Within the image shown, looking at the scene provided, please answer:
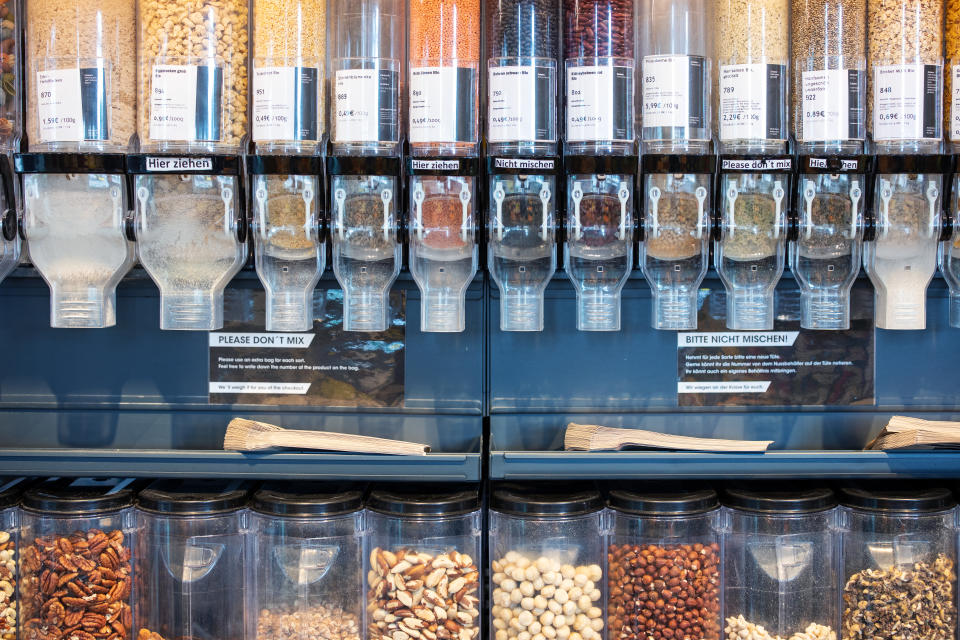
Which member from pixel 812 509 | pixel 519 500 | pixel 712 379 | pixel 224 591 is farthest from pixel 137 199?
pixel 812 509

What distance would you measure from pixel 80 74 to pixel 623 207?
3.19 ft

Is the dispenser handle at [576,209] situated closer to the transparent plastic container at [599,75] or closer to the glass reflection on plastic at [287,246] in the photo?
the transparent plastic container at [599,75]

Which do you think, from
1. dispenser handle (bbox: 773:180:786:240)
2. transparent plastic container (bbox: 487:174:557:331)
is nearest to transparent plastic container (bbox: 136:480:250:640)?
transparent plastic container (bbox: 487:174:557:331)

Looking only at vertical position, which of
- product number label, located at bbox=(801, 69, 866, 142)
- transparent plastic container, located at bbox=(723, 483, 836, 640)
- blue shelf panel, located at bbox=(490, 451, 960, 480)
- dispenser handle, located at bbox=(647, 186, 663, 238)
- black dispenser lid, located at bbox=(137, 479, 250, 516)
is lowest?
transparent plastic container, located at bbox=(723, 483, 836, 640)

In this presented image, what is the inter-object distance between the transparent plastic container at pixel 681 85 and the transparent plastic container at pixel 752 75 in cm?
3

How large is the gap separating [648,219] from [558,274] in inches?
9.2

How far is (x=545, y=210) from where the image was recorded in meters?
1.48

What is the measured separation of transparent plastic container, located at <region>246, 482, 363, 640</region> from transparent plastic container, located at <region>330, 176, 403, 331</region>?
368mm

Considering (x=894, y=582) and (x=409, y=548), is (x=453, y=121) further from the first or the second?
(x=894, y=582)

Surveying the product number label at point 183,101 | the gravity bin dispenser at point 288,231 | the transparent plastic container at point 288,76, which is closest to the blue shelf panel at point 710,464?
the gravity bin dispenser at point 288,231

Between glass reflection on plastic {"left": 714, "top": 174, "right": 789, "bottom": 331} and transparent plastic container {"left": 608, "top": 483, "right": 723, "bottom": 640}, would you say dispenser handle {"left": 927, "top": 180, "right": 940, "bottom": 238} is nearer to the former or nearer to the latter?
glass reflection on plastic {"left": 714, "top": 174, "right": 789, "bottom": 331}

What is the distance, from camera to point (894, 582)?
1.57 metres

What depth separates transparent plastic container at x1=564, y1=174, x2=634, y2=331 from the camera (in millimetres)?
1472

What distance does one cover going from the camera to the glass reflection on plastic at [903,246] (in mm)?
1474
